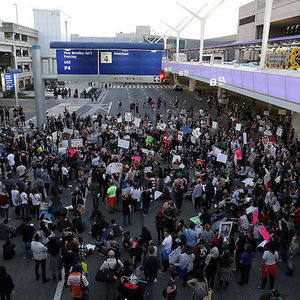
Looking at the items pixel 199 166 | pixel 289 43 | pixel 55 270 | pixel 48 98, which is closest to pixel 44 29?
pixel 48 98

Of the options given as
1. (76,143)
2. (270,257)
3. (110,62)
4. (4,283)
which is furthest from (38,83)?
(270,257)

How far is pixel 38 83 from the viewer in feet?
73.0

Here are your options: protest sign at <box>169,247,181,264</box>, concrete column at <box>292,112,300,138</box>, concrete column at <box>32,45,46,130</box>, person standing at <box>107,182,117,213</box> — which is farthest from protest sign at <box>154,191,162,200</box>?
concrete column at <box>292,112,300,138</box>

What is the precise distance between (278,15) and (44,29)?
5844cm

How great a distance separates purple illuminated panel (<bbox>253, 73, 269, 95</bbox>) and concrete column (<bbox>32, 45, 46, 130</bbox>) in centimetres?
1529

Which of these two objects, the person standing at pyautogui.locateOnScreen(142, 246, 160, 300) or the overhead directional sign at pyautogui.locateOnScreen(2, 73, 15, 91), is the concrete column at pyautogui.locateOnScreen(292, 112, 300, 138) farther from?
the overhead directional sign at pyautogui.locateOnScreen(2, 73, 15, 91)

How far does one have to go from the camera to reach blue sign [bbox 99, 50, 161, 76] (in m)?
23.0

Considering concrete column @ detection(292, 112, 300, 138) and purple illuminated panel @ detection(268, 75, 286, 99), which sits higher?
purple illuminated panel @ detection(268, 75, 286, 99)

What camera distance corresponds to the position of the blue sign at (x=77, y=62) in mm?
22516

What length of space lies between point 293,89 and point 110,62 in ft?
42.6

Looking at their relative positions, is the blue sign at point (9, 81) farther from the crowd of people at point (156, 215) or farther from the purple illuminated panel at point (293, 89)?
the purple illuminated panel at point (293, 89)

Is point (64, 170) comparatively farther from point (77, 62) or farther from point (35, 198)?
point (77, 62)

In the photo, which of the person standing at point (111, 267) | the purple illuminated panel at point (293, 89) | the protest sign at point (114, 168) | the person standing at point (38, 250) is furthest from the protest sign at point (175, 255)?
the purple illuminated panel at point (293, 89)

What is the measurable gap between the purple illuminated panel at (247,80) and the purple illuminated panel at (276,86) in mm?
2990
